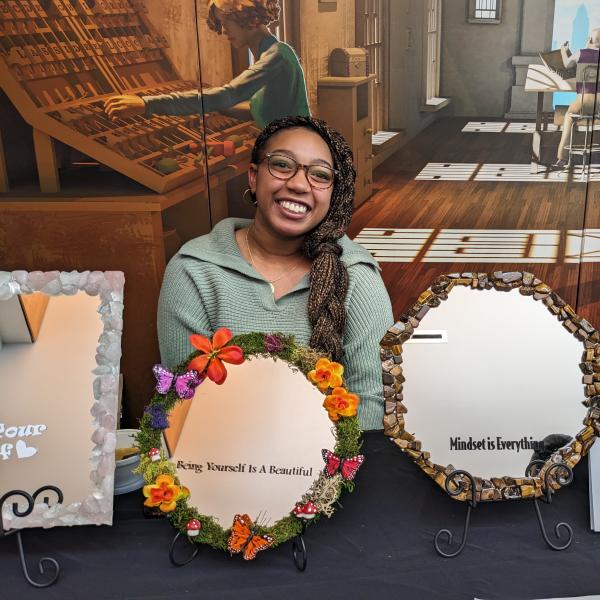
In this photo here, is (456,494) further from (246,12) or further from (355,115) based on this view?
(246,12)

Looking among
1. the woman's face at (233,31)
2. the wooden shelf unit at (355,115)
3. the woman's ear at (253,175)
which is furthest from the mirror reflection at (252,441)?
the woman's face at (233,31)

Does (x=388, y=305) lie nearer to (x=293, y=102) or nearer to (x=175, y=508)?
(x=175, y=508)

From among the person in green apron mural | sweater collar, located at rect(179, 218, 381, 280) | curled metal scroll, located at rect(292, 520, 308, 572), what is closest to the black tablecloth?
curled metal scroll, located at rect(292, 520, 308, 572)

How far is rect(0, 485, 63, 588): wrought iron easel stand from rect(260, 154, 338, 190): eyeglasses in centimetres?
80

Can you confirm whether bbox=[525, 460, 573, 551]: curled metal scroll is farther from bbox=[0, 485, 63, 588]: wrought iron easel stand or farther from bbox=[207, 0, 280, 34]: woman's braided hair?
bbox=[207, 0, 280, 34]: woman's braided hair

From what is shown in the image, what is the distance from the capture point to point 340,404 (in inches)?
45.0

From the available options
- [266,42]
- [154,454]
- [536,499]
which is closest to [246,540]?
[154,454]

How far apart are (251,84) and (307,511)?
5.00ft

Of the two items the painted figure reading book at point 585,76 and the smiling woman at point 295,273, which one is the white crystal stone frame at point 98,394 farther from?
the painted figure reading book at point 585,76

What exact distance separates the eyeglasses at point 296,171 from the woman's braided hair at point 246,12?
80cm

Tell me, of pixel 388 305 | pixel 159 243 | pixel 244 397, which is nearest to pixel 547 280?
pixel 388 305

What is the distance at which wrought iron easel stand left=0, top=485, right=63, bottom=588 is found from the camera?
1088 millimetres

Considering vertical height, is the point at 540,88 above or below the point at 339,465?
above

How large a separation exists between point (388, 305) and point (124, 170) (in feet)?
3.62
